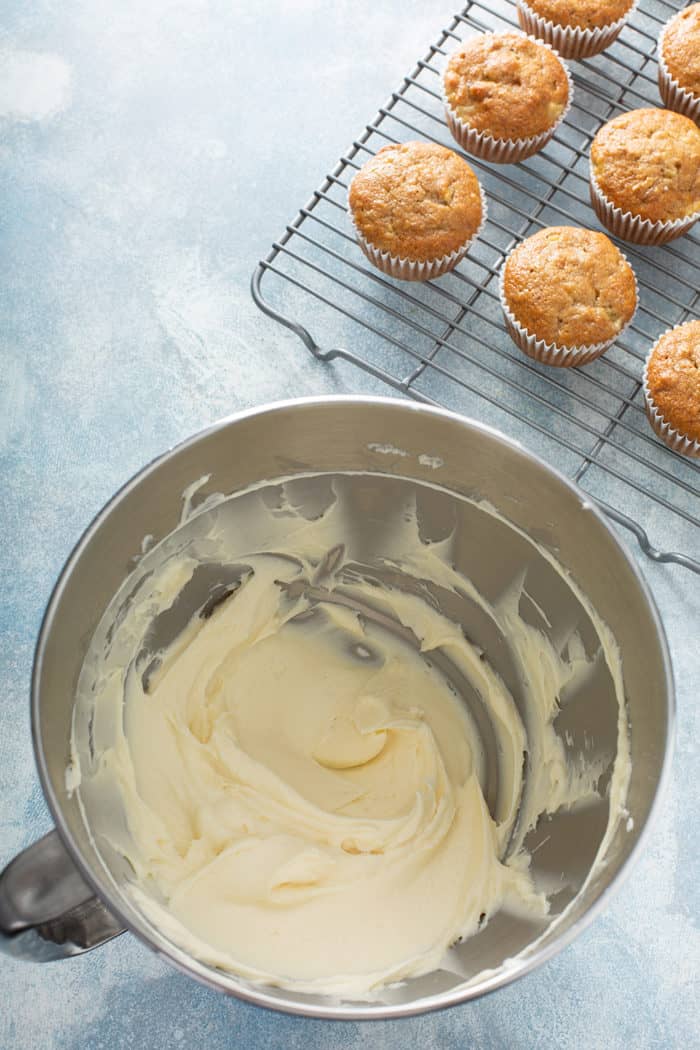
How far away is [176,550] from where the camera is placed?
1.39 meters

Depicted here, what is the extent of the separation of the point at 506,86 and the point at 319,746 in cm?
130

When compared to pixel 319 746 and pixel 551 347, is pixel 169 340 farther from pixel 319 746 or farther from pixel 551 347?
pixel 319 746

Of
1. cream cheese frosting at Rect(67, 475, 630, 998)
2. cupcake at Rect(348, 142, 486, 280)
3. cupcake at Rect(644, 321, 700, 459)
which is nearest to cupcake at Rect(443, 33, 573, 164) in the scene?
cupcake at Rect(348, 142, 486, 280)

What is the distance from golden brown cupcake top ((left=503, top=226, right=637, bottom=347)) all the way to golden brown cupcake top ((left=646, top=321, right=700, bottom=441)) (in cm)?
10

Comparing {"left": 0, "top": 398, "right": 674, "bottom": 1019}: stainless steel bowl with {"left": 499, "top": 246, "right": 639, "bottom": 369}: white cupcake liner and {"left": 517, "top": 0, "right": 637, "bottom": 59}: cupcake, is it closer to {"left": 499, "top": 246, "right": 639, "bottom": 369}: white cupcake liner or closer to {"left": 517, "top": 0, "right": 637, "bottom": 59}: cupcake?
{"left": 499, "top": 246, "right": 639, "bottom": 369}: white cupcake liner

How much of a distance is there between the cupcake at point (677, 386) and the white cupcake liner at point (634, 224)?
0.21 metres

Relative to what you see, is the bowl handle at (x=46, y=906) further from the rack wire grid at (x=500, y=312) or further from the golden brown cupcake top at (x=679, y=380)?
the golden brown cupcake top at (x=679, y=380)

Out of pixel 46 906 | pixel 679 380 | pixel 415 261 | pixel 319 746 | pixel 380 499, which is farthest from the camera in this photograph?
pixel 415 261

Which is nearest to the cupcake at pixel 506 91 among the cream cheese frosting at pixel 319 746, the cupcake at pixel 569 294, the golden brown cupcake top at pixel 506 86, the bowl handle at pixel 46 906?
the golden brown cupcake top at pixel 506 86

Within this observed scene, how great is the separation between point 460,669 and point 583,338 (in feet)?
2.16

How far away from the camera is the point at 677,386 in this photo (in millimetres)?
1851

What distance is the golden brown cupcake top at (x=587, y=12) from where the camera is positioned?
2064 millimetres

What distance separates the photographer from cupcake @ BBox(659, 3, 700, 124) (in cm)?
202

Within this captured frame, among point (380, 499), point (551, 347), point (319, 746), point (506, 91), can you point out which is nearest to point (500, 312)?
point (551, 347)
